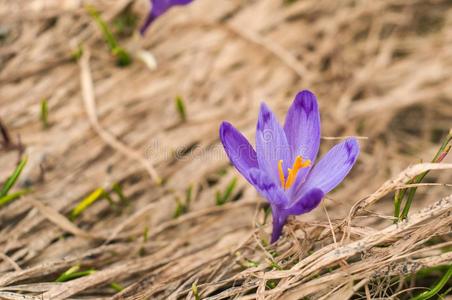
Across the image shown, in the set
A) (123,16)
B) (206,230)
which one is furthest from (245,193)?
(123,16)

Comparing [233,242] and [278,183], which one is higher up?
[278,183]

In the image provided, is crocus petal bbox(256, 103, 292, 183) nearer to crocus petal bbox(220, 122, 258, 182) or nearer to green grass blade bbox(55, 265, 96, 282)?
crocus petal bbox(220, 122, 258, 182)

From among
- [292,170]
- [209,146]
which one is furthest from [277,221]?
[209,146]

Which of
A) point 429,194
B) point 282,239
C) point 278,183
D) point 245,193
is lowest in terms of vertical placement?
point 429,194

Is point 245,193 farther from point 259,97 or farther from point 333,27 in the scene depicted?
point 333,27

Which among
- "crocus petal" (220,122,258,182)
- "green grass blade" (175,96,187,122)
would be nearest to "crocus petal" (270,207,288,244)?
"crocus petal" (220,122,258,182)

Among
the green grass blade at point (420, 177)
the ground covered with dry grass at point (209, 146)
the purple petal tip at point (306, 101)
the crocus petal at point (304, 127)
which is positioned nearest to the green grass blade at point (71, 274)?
the ground covered with dry grass at point (209, 146)
